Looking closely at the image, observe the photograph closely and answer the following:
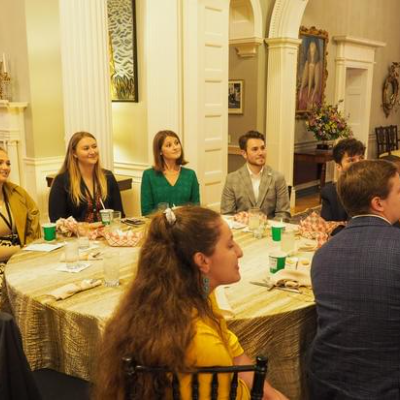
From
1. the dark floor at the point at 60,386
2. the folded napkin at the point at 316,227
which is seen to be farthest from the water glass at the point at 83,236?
the folded napkin at the point at 316,227

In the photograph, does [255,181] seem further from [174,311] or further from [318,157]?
[318,157]

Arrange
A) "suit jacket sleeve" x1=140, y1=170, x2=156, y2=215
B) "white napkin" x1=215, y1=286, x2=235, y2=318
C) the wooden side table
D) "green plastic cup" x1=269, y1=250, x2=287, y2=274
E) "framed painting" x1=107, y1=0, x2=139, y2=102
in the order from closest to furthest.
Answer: "white napkin" x1=215, y1=286, x2=235, y2=318
"green plastic cup" x1=269, y1=250, x2=287, y2=274
"suit jacket sleeve" x1=140, y1=170, x2=156, y2=215
"framed painting" x1=107, y1=0, x2=139, y2=102
the wooden side table

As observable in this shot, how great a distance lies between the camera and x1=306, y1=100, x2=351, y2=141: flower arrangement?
802 cm

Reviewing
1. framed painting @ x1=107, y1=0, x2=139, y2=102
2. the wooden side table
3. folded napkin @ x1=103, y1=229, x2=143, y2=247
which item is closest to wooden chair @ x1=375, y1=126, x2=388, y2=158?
the wooden side table

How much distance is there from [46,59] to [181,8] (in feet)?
5.20

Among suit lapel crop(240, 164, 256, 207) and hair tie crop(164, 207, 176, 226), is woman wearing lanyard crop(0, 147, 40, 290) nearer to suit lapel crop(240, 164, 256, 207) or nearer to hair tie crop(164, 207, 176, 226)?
suit lapel crop(240, 164, 256, 207)

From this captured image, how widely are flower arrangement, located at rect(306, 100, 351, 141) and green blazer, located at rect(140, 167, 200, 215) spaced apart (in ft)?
15.3

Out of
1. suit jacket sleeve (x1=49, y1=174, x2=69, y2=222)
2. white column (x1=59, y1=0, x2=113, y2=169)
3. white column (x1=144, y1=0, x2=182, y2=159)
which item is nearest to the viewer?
suit jacket sleeve (x1=49, y1=174, x2=69, y2=222)

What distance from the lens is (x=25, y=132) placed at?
554 cm

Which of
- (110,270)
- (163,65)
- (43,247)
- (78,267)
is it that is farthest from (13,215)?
(163,65)

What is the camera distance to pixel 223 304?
6.51 feet

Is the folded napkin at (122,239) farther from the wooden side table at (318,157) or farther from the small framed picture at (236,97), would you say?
the wooden side table at (318,157)

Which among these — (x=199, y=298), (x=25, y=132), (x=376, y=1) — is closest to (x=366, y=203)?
(x=199, y=298)

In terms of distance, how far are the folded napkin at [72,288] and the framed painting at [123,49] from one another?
12.3 feet
